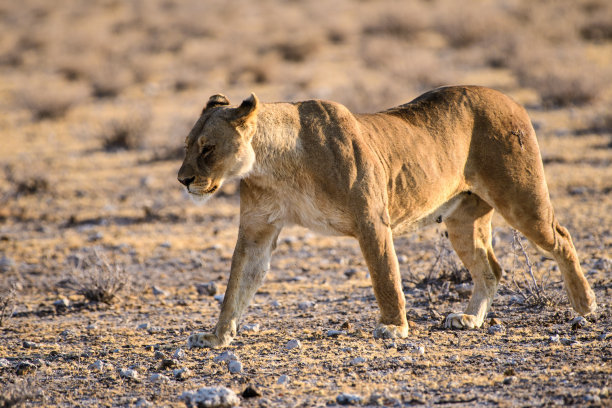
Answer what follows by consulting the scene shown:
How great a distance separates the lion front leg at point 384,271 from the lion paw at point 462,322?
541mm

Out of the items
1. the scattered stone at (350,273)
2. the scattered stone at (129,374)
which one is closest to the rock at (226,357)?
the scattered stone at (129,374)

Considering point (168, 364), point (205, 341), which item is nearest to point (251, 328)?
point (205, 341)

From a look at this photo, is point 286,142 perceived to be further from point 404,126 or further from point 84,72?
point 84,72

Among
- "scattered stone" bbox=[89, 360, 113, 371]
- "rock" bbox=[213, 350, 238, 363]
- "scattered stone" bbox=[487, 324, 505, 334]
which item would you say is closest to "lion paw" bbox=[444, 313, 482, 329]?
"scattered stone" bbox=[487, 324, 505, 334]

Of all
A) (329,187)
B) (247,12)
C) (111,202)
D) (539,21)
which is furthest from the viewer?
(247,12)

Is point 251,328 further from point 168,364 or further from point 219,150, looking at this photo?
point 219,150

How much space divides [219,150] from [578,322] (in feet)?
8.92

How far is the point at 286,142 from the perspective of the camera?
5398mm

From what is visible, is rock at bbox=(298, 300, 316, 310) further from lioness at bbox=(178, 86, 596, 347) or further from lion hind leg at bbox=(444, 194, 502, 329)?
lion hind leg at bbox=(444, 194, 502, 329)

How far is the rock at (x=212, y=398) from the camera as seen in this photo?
14.3 ft

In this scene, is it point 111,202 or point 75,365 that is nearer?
point 75,365

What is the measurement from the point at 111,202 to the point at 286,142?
20.3 ft

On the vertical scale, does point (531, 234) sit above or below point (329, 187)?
below

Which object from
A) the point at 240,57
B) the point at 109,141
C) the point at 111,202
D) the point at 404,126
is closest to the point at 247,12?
the point at 240,57
